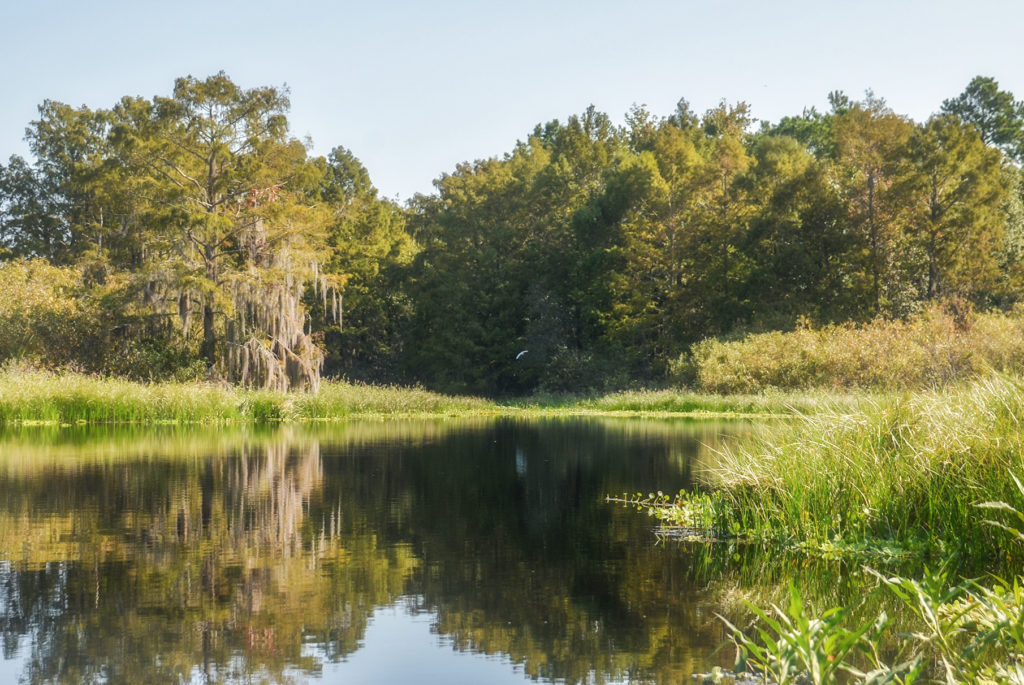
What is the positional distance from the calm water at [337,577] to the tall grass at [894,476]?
4.27 feet

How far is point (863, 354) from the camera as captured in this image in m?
37.3

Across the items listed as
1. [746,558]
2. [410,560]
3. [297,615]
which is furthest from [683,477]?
[297,615]

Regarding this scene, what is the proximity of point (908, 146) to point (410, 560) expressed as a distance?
43.8 metres

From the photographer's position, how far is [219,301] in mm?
35844

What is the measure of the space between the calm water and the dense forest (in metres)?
21.7

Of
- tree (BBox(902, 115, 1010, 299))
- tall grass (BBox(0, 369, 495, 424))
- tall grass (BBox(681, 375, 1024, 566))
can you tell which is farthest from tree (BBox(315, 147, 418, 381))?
tall grass (BBox(681, 375, 1024, 566))

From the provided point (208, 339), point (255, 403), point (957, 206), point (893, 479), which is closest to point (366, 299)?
point (208, 339)

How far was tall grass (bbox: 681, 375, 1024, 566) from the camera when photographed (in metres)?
8.04

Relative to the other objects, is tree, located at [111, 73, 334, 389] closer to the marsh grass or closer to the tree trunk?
the tree trunk

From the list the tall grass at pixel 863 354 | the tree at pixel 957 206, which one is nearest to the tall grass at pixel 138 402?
the tall grass at pixel 863 354

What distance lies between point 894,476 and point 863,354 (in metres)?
30.0

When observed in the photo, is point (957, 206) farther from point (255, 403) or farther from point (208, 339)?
point (208, 339)

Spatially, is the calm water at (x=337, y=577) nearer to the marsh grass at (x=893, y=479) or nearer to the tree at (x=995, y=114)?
the marsh grass at (x=893, y=479)

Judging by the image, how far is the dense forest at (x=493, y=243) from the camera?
124 feet
